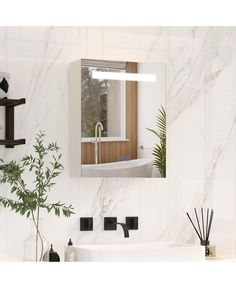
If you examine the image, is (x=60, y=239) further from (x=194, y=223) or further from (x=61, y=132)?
(x=194, y=223)

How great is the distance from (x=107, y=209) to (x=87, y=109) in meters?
0.51

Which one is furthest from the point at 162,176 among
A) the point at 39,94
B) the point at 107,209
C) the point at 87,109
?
the point at 39,94

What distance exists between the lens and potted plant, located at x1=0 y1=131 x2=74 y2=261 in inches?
89.7

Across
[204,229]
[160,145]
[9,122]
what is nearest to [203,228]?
[204,229]

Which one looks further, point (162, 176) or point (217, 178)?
point (217, 178)

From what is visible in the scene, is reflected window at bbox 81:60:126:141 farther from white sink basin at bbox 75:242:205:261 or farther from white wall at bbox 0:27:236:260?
white sink basin at bbox 75:242:205:261

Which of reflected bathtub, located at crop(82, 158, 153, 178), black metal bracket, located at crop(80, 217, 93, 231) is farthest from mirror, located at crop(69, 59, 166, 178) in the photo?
black metal bracket, located at crop(80, 217, 93, 231)

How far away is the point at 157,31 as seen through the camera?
108 inches

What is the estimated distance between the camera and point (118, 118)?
8.60ft

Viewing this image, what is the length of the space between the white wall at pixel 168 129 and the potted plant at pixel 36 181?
49mm

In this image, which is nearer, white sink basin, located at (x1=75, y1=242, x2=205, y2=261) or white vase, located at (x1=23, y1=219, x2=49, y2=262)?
white sink basin, located at (x1=75, y1=242, x2=205, y2=261)

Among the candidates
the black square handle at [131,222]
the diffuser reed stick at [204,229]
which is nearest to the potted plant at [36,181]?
the black square handle at [131,222]

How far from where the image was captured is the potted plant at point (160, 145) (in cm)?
258

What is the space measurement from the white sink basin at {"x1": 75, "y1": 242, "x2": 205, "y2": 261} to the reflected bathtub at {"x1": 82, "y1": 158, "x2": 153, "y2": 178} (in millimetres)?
339
